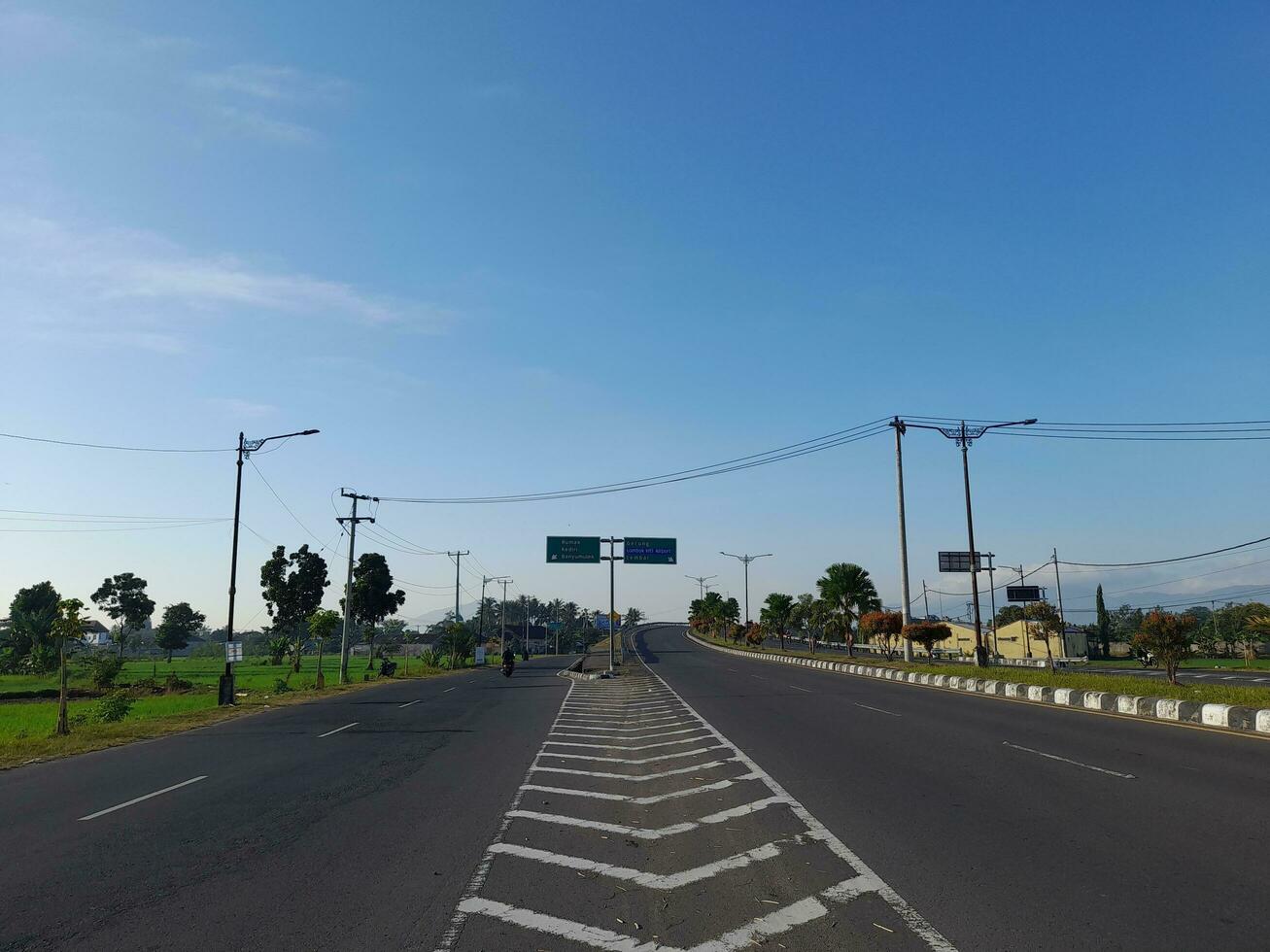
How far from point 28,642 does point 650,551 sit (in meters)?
57.6

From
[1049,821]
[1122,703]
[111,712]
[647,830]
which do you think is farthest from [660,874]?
[111,712]

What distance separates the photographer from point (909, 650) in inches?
1652

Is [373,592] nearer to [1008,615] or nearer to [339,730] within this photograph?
[339,730]

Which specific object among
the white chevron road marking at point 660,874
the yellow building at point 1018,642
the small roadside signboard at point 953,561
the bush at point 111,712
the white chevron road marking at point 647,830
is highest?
the small roadside signboard at point 953,561

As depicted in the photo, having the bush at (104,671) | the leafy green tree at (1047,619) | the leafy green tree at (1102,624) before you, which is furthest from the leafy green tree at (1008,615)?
the bush at (104,671)

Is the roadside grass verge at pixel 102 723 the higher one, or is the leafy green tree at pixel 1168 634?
the leafy green tree at pixel 1168 634

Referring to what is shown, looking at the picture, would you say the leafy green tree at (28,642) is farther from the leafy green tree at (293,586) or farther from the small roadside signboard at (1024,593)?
the small roadside signboard at (1024,593)

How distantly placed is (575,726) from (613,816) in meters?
10.3

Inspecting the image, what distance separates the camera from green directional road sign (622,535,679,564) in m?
52.8

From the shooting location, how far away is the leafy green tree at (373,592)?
90188mm

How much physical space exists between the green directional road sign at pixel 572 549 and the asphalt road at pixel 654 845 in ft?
118

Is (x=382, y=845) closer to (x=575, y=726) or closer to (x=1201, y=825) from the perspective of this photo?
(x=1201, y=825)

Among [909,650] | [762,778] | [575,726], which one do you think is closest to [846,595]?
[909,650]

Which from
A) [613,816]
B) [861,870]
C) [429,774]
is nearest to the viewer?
[861,870]
